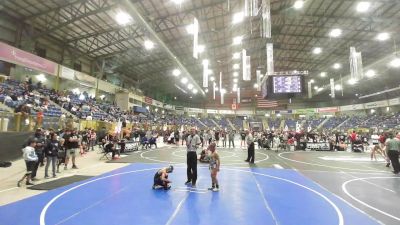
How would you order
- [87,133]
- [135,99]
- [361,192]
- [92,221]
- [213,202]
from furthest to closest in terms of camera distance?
[135,99] → [87,133] → [361,192] → [213,202] → [92,221]

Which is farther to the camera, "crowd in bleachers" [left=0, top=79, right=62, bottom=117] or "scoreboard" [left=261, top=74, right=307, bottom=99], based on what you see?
"scoreboard" [left=261, top=74, right=307, bottom=99]

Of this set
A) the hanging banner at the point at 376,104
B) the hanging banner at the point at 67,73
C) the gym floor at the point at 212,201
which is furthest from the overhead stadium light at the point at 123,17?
the hanging banner at the point at 376,104

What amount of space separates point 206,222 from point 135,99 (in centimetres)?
3707

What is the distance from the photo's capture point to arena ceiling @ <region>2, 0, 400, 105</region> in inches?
754

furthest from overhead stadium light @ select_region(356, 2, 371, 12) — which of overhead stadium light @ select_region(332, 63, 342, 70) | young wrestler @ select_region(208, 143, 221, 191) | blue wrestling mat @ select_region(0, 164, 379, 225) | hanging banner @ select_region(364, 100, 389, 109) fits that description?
hanging banner @ select_region(364, 100, 389, 109)

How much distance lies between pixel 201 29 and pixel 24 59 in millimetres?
15408

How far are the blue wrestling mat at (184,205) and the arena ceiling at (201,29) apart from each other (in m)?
11.0

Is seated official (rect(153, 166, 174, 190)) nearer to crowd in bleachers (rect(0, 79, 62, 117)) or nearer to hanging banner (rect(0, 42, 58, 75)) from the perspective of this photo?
crowd in bleachers (rect(0, 79, 62, 117))

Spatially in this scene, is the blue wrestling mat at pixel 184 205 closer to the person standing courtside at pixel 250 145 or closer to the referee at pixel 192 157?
the referee at pixel 192 157

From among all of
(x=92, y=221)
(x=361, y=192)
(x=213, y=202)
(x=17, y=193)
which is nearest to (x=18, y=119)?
(x=17, y=193)

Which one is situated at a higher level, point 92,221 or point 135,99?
point 135,99

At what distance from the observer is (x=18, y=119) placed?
13.5 meters

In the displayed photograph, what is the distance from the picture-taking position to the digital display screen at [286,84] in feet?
59.0

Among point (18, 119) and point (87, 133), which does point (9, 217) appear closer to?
point (18, 119)
